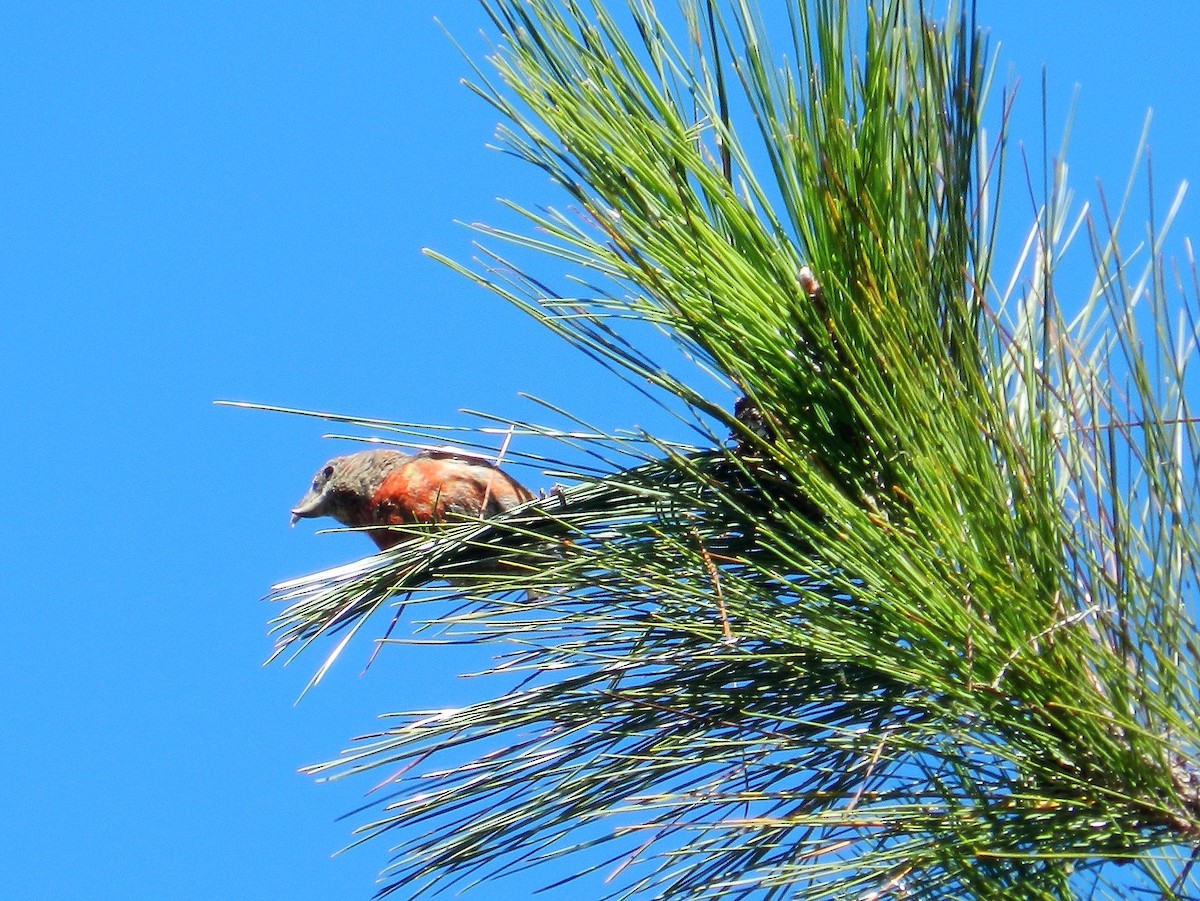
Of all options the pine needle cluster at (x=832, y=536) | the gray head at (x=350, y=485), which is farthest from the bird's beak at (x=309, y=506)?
the pine needle cluster at (x=832, y=536)

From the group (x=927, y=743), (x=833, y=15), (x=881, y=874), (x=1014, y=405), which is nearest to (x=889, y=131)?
(x=833, y=15)

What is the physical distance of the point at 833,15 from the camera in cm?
136

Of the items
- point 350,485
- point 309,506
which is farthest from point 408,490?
point 309,506

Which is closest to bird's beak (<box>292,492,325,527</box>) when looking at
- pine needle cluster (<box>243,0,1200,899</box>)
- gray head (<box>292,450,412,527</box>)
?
gray head (<box>292,450,412,527</box>)

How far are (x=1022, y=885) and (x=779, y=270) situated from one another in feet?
2.00

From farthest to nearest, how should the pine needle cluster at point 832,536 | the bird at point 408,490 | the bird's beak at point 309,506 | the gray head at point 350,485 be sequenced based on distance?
1. the bird's beak at point 309,506
2. the gray head at point 350,485
3. the bird at point 408,490
4. the pine needle cluster at point 832,536

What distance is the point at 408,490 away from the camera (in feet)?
6.90

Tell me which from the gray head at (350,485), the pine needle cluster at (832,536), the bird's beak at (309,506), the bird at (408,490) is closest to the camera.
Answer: the pine needle cluster at (832,536)

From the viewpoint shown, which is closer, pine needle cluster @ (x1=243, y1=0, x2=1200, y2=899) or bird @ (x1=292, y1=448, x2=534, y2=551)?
pine needle cluster @ (x1=243, y1=0, x2=1200, y2=899)

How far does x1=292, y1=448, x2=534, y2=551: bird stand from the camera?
198 centimetres

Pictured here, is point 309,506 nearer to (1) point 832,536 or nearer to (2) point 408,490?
(2) point 408,490

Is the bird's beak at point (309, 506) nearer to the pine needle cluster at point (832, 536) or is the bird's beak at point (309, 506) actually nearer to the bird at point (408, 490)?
the bird at point (408, 490)

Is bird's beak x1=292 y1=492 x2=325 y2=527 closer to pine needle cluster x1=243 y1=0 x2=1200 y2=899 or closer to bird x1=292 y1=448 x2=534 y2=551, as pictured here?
bird x1=292 y1=448 x2=534 y2=551

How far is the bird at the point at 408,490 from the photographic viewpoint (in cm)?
198
